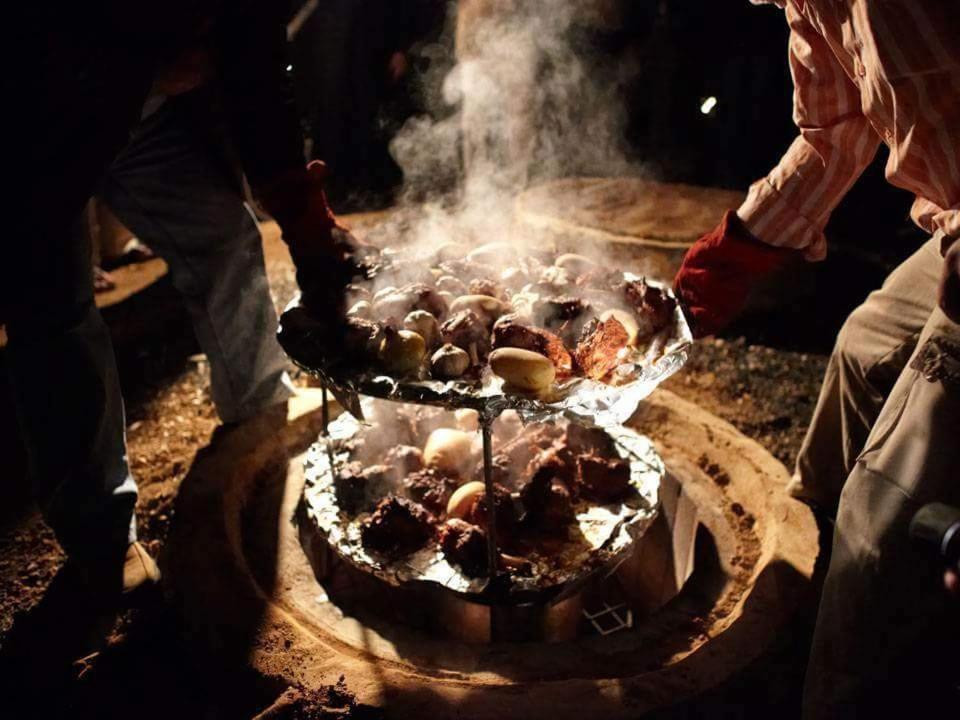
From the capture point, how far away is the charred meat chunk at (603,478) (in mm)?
2980

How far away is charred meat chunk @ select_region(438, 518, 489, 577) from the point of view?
8.63ft

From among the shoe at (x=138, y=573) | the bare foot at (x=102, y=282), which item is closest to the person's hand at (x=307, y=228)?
the shoe at (x=138, y=573)

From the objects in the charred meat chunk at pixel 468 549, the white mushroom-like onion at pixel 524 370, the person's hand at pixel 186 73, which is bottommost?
the charred meat chunk at pixel 468 549

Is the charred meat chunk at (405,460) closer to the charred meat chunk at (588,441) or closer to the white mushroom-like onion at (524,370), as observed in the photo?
the charred meat chunk at (588,441)

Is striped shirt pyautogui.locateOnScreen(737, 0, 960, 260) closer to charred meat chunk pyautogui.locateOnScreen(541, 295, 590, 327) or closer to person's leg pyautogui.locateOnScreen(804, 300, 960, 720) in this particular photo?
person's leg pyautogui.locateOnScreen(804, 300, 960, 720)

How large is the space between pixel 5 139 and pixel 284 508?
6.19ft

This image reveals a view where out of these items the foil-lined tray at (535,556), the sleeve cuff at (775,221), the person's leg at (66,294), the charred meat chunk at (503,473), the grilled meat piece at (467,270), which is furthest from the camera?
the charred meat chunk at (503,473)

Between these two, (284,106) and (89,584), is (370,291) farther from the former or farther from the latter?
(89,584)

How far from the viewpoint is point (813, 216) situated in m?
2.70

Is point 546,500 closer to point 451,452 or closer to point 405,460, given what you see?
point 451,452

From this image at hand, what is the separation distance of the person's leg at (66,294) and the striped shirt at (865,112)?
84.2 inches

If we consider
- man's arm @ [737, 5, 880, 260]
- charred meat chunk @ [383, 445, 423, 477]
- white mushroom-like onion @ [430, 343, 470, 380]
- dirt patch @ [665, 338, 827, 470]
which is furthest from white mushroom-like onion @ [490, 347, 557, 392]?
dirt patch @ [665, 338, 827, 470]

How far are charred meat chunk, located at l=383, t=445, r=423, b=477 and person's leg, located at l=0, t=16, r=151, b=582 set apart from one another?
1.18 metres

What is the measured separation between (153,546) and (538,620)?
1972 millimetres
